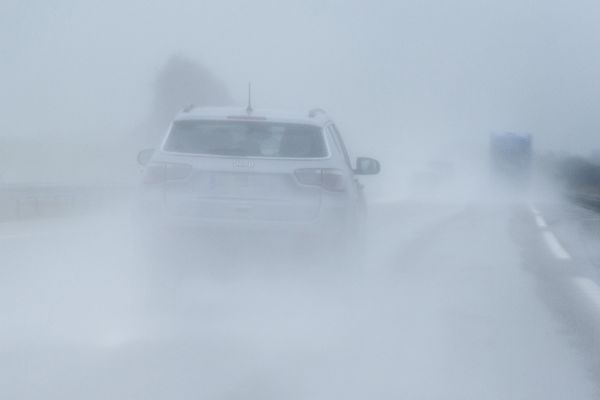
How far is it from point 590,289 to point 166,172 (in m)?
5.80

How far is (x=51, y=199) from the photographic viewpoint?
29594mm

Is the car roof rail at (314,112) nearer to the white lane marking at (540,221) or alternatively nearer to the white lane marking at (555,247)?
the white lane marking at (555,247)

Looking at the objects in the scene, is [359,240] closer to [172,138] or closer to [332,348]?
[172,138]

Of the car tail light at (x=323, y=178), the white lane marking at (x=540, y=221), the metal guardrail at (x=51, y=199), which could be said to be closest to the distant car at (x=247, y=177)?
the car tail light at (x=323, y=178)

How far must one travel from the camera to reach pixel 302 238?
1128cm

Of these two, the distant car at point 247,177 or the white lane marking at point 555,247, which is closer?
the distant car at point 247,177

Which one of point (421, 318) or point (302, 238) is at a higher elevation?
point (302, 238)

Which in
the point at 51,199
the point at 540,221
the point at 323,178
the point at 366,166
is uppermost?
the point at 323,178

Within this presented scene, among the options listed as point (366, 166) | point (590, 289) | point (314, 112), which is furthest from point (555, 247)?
point (314, 112)

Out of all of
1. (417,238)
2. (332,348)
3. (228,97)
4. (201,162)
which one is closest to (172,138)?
(201,162)

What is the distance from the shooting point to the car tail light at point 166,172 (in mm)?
11203

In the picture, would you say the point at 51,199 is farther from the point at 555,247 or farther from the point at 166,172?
the point at 166,172

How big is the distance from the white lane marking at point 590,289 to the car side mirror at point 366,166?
108 inches

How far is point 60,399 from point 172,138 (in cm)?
445
